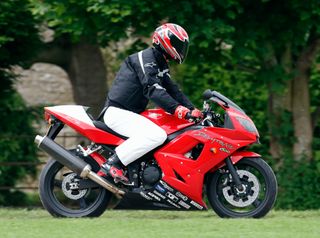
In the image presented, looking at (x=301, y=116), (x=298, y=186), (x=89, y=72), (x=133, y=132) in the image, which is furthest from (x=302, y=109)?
(x=133, y=132)

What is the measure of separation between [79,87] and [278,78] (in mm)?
4055

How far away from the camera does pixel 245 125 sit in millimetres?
10445

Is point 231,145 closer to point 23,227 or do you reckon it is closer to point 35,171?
point 23,227

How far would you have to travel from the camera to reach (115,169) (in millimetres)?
10492

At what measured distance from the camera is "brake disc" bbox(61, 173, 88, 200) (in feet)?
35.1

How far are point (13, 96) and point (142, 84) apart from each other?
595 centimetres

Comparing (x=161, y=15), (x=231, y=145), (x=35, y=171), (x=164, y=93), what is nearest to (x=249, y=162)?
(x=231, y=145)

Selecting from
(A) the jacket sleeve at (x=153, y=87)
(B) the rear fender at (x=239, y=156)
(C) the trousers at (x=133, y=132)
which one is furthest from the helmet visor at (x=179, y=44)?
(B) the rear fender at (x=239, y=156)

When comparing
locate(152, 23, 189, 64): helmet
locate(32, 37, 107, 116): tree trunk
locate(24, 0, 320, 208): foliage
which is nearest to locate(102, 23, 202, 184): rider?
locate(152, 23, 189, 64): helmet

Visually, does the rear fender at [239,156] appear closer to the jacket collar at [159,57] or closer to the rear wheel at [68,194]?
the jacket collar at [159,57]

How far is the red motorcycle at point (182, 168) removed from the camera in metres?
10.4

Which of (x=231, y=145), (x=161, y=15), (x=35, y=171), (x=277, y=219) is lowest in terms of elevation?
(x=35, y=171)

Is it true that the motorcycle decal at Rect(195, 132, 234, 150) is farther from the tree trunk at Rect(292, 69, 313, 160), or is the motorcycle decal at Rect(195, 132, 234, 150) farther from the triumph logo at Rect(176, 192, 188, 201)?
the tree trunk at Rect(292, 69, 313, 160)

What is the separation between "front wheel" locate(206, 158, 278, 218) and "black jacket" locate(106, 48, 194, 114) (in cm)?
89
